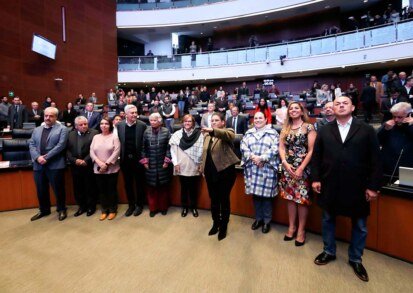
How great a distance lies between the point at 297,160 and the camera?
2.53m

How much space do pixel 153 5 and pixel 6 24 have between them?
799 centimetres

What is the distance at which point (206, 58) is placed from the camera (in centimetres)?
1378

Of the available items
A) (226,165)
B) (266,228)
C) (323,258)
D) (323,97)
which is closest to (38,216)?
(226,165)

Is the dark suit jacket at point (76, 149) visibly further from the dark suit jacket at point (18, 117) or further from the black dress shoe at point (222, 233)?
the dark suit jacket at point (18, 117)

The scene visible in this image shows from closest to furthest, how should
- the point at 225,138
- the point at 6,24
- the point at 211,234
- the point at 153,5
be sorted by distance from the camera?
1. the point at 225,138
2. the point at 211,234
3. the point at 6,24
4. the point at 153,5

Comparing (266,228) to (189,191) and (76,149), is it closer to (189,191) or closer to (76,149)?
(189,191)

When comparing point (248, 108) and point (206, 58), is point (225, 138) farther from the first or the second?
point (206, 58)

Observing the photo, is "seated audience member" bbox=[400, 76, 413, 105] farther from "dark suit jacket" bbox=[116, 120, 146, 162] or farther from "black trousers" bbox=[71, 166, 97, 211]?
"black trousers" bbox=[71, 166, 97, 211]

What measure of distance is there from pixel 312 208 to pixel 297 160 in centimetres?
68

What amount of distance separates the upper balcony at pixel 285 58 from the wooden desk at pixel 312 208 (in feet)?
31.6

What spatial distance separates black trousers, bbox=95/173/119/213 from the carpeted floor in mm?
289

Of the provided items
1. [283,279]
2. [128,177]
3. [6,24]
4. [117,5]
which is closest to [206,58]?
[117,5]

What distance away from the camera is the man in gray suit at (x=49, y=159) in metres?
3.31

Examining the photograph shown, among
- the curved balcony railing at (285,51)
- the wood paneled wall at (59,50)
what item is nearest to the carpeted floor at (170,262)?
the wood paneled wall at (59,50)
